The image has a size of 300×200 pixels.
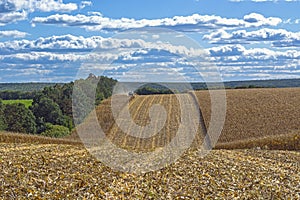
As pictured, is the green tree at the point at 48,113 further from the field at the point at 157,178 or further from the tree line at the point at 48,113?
the field at the point at 157,178

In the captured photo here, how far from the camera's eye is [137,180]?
1298 cm

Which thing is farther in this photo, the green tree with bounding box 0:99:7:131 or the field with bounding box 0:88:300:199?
the green tree with bounding box 0:99:7:131

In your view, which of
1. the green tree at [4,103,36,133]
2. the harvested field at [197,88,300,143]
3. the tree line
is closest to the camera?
the harvested field at [197,88,300,143]

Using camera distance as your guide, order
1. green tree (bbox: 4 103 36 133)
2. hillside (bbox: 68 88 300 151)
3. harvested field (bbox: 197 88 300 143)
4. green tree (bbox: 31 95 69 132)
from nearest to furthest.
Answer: hillside (bbox: 68 88 300 151)
harvested field (bbox: 197 88 300 143)
green tree (bbox: 4 103 36 133)
green tree (bbox: 31 95 69 132)

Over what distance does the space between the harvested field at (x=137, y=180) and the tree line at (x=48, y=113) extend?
96.9 feet

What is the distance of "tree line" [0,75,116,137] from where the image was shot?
5169 centimetres

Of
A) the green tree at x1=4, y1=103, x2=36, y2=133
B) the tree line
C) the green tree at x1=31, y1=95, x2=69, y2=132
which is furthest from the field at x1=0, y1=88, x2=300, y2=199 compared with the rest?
the green tree at x1=31, y1=95, x2=69, y2=132

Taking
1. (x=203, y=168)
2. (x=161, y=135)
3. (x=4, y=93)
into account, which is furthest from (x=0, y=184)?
(x=4, y=93)

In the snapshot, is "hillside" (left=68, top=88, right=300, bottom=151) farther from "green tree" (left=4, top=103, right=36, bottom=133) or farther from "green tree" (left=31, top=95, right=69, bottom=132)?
"green tree" (left=4, top=103, right=36, bottom=133)

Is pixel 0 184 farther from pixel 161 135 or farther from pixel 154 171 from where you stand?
pixel 161 135

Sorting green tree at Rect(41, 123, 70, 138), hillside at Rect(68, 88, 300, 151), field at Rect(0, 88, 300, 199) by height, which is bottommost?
green tree at Rect(41, 123, 70, 138)

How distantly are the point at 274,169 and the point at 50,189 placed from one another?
7.85 metres

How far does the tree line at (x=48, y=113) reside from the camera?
51.7m

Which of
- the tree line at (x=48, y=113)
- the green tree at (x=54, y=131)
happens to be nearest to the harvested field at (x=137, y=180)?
the tree line at (x=48, y=113)
